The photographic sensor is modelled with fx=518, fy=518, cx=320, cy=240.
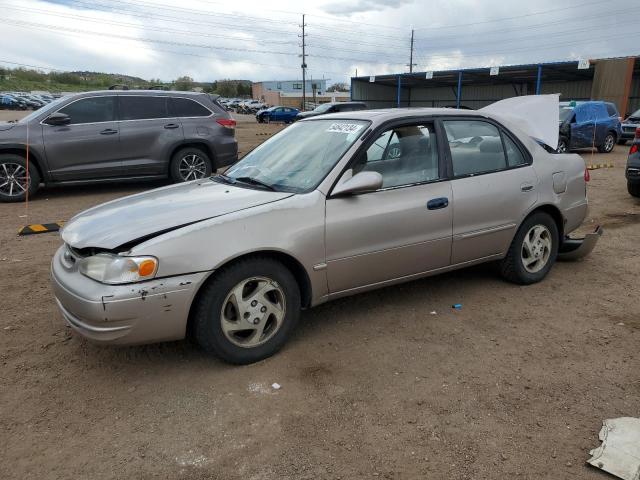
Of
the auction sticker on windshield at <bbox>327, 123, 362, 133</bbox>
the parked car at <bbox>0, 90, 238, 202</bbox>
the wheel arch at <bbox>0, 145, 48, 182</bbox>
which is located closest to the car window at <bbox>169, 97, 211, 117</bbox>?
→ the parked car at <bbox>0, 90, 238, 202</bbox>

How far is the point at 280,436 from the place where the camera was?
8.91ft

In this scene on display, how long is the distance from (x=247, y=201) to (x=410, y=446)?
1812mm

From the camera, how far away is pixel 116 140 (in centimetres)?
895

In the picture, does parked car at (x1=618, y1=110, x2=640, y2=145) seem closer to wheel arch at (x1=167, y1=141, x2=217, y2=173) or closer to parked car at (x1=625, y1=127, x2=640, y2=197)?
parked car at (x1=625, y1=127, x2=640, y2=197)

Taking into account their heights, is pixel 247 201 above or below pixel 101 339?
above

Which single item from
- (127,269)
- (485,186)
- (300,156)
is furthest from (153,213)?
(485,186)

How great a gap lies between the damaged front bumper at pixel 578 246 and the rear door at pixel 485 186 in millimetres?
1017

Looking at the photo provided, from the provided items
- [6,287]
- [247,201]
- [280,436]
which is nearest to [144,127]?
[6,287]

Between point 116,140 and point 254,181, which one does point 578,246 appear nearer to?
point 254,181

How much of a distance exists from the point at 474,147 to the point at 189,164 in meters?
6.58

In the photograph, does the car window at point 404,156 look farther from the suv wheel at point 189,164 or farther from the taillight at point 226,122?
the taillight at point 226,122

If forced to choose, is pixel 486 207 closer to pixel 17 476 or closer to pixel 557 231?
pixel 557 231

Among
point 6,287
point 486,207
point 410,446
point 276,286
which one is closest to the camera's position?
point 410,446

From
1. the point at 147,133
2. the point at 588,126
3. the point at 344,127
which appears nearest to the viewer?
the point at 344,127
